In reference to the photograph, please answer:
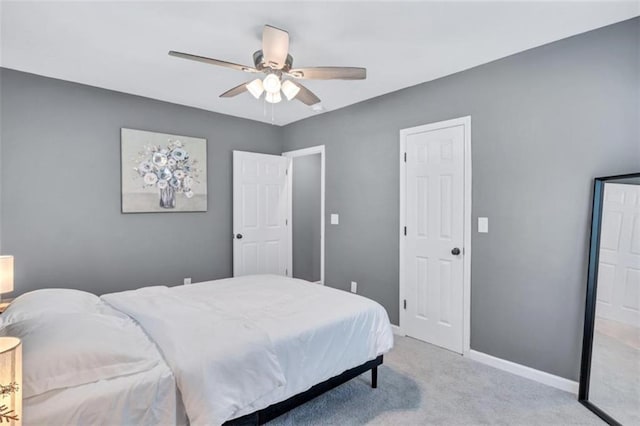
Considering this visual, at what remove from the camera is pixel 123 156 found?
3.54m

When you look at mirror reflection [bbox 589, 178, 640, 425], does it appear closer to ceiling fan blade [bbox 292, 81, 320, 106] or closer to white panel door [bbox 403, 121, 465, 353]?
white panel door [bbox 403, 121, 465, 353]

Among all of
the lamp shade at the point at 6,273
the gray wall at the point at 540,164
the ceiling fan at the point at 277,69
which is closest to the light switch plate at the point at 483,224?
the gray wall at the point at 540,164

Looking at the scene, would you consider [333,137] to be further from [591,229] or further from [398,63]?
[591,229]

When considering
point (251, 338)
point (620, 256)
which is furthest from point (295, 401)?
point (620, 256)

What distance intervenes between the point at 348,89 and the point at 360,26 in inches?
47.8

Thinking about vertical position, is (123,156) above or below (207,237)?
above

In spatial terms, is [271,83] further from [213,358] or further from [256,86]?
[213,358]

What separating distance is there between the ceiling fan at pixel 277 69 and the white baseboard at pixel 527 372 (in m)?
2.49

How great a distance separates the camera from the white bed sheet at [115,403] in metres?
1.22

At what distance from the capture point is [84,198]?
3328 millimetres

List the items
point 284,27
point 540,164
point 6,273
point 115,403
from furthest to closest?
point 540,164, point 6,273, point 284,27, point 115,403

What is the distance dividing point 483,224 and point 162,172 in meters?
3.38

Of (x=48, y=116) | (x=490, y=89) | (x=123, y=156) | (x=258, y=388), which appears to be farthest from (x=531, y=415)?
(x=48, y=116)

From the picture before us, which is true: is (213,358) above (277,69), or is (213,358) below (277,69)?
below
